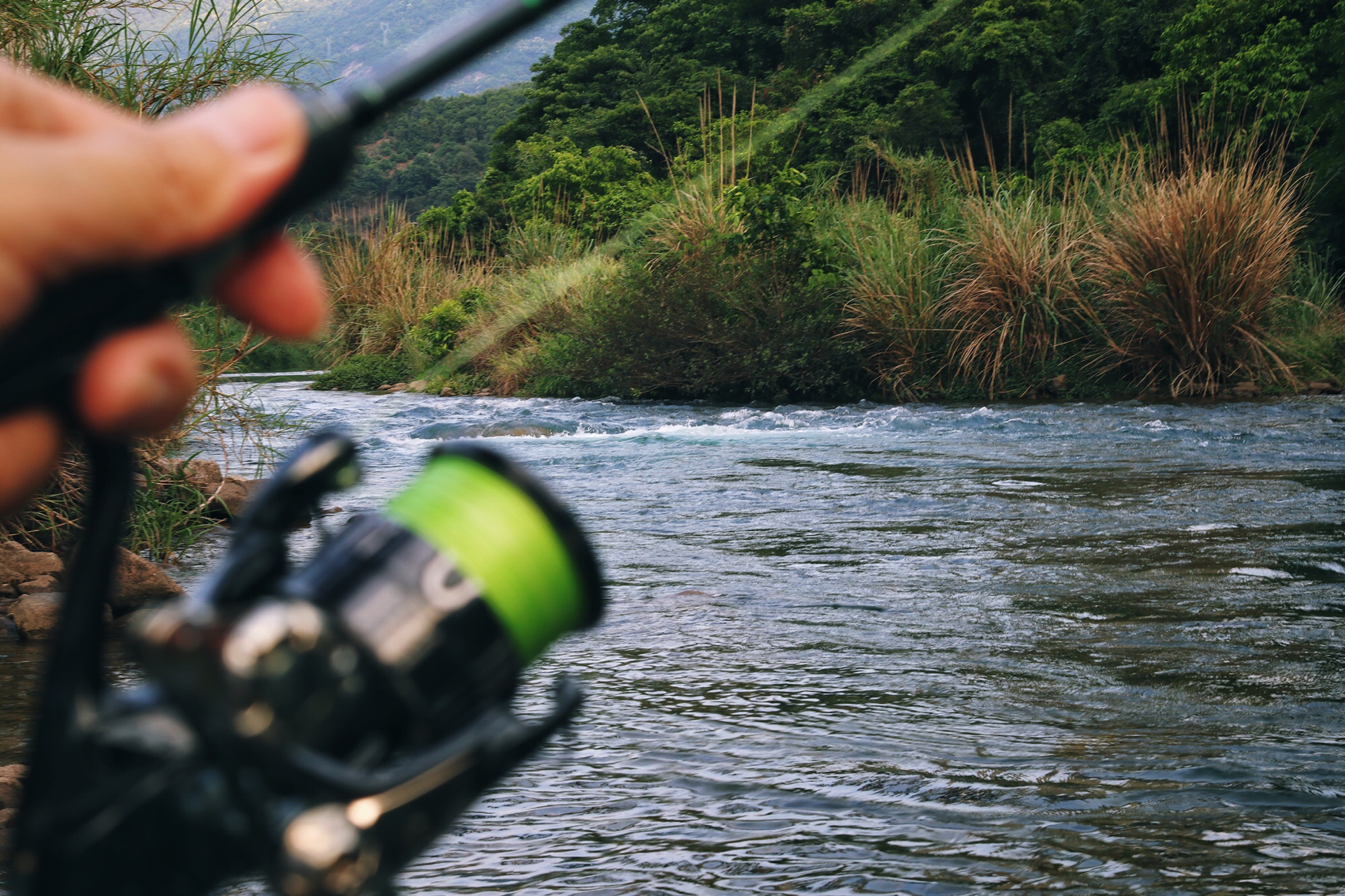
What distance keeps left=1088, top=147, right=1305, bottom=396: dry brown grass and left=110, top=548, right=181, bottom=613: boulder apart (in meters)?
10.4

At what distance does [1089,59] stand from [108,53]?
24.5m

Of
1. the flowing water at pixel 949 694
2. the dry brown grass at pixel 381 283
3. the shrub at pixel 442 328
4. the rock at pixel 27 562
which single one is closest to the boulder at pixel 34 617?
the rock at pixel 27 562

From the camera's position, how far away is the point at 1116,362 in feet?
43.5

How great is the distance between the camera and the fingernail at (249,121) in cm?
77

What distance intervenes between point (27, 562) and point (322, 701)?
4.65 metres

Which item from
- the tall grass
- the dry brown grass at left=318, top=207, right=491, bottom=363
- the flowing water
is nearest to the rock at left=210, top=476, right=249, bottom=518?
the flowing water

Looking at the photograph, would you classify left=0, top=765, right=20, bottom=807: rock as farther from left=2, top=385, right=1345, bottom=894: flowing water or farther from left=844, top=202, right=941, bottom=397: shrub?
left=844, top=202, right=941, bottom=397: shrub

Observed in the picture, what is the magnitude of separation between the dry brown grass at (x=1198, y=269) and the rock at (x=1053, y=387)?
0.62m

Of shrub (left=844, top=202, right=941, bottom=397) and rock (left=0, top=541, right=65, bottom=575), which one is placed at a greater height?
shrub (left=844, top=202, right=941, bottom=397)

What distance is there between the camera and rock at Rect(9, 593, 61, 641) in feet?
14.5

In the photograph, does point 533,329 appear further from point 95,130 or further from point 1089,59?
point 95,130

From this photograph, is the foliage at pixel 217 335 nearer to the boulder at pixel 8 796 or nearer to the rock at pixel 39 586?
the rock at pixel 39 586

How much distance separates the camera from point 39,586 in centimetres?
476

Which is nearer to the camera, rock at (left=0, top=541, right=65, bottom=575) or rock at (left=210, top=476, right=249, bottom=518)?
rock at (left=0, top=541, right=65, bottom=575)
